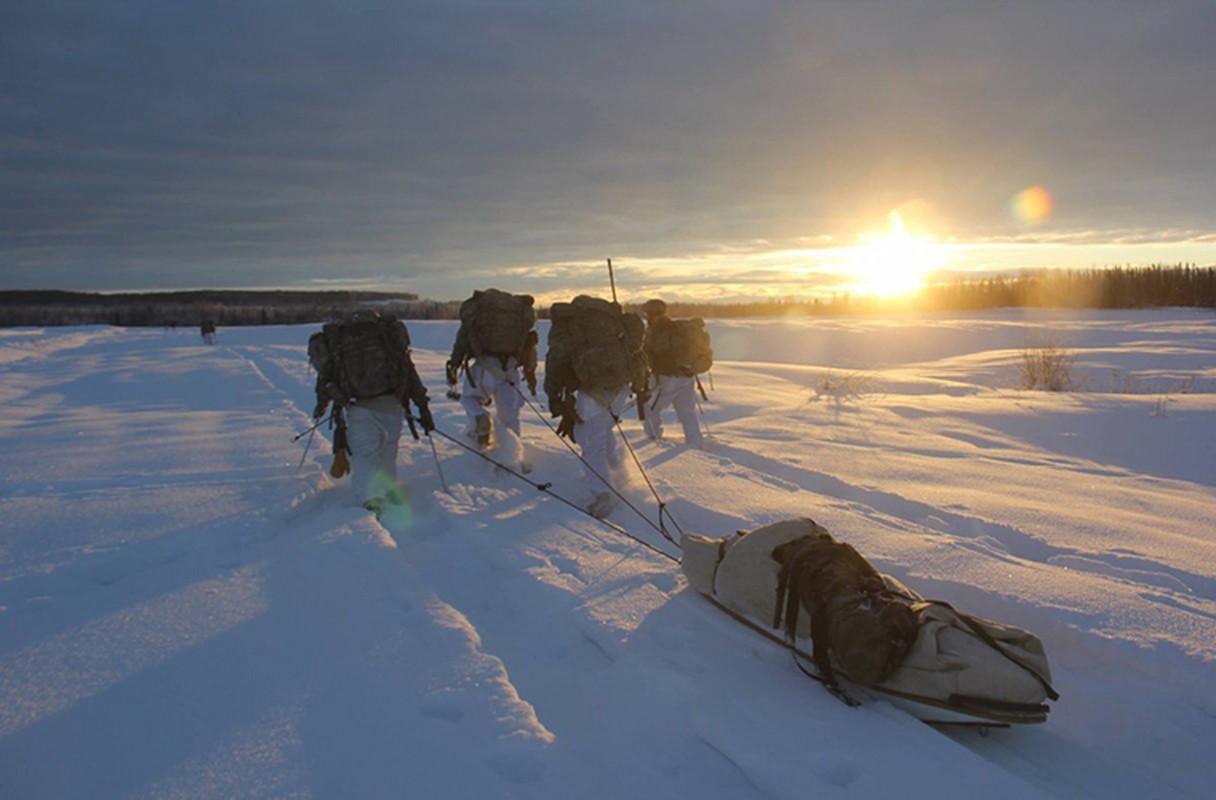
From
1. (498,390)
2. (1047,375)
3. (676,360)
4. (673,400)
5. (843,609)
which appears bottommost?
(1047,375)

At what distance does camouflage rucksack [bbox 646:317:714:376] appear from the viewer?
9.93 metres

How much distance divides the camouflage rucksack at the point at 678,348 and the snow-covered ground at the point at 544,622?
1239 mm

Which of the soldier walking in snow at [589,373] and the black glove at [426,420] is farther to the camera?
the soldier walking in snow at [589,373]

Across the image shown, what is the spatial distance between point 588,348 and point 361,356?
204cm

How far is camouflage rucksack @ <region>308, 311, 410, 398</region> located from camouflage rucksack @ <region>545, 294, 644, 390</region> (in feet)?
4.53

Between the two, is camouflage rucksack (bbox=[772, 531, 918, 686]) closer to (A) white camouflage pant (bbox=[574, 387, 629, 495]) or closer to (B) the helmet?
(A) white camouflage pant (bbox=[574, 387, 629, 495])

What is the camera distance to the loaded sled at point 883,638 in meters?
3.13

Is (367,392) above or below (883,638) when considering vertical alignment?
above

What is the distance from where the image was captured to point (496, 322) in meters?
8.31

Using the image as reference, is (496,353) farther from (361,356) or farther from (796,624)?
(796,624)

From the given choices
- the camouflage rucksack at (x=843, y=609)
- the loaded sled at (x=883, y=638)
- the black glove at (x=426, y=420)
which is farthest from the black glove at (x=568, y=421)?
the camouflage rucksack at (x=843, y=609)

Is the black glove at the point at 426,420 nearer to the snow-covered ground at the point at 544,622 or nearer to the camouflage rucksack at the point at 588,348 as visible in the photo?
the snow-covered ground at the point at 544,622

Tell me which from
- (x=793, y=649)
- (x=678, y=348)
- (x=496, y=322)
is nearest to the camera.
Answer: (x=793, y=649)

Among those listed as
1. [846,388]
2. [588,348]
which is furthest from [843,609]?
[846,388]
